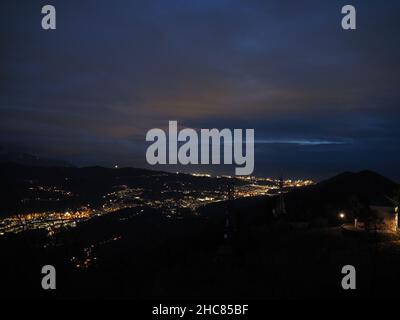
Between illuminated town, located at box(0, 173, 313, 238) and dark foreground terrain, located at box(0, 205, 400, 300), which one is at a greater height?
illuminated town, located at box(0, 173, 313, 238)

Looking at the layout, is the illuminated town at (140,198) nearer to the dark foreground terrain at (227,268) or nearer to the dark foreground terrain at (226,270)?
the dark foreground terrain at (227,268)

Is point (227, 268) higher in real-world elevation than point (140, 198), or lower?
lower

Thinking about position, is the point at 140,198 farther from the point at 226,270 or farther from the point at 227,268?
the point at 226,270

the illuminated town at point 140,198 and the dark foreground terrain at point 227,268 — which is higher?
the illuminated town at point 140,198

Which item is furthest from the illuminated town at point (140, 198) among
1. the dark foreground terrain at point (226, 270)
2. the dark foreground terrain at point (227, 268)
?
the dark foreground terrain at point (226, 270)

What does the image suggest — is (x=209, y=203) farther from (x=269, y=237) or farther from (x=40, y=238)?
(x=40, y=238)

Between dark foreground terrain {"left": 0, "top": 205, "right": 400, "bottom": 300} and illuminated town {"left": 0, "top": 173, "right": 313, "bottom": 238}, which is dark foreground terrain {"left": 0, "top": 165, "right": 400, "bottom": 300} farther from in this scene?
illuminated town {"left": 0, "top": 173, "right": 313, "bottom": 238}

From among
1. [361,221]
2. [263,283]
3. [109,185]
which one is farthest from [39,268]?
[109,185]

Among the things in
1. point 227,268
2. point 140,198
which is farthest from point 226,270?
point 140,198

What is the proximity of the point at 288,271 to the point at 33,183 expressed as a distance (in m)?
41.0

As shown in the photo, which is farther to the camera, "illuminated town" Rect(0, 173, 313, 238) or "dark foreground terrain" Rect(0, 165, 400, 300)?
"illuminated town" Rect(0, 173, 313, 238)

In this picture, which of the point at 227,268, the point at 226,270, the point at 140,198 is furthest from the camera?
Result: the point at 140,198

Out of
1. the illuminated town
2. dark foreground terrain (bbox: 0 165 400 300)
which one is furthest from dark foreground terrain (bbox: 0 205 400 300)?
the illuminated town
